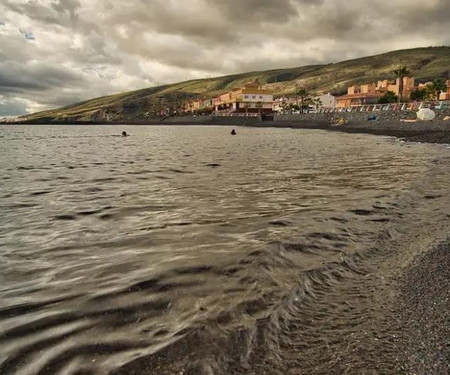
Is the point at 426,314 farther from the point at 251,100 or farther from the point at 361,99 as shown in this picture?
the point at 361,99

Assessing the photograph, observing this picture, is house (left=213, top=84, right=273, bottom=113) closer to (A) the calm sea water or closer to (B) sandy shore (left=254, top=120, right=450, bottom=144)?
(B) sandy shore (left=254, top=120, right=450, bottom=144)

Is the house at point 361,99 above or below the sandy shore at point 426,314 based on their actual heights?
below

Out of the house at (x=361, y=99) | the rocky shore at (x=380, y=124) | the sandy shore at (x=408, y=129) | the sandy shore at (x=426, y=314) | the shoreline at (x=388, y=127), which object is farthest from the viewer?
the house at (x=361, y=99)

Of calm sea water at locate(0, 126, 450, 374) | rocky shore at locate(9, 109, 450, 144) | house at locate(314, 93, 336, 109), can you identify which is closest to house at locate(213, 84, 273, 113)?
house at locate(314, 93, 336, 109)

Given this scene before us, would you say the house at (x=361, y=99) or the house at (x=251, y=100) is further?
the house at (x=251, y=100)

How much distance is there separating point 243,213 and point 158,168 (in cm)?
1210

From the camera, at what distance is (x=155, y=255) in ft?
22.4

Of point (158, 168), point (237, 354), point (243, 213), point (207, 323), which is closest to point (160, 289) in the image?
point (207, 323)

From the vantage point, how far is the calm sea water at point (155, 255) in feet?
13.6

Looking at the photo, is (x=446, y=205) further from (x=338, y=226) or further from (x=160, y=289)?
(x=160, y=289)

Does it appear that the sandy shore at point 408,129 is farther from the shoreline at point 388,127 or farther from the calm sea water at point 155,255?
the calm sea water at point 155,255

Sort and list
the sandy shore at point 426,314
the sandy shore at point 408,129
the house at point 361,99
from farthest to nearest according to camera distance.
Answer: the house at point 361,99 → the sandy shore at point 408,129 → the sandy shore at point 426,314

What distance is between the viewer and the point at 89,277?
5820 millimetres

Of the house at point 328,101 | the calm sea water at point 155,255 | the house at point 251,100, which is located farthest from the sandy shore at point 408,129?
the house at point 328,101
